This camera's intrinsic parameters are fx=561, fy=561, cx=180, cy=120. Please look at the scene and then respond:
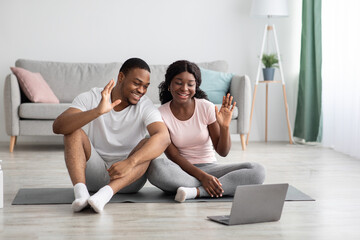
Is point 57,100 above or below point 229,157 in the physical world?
above

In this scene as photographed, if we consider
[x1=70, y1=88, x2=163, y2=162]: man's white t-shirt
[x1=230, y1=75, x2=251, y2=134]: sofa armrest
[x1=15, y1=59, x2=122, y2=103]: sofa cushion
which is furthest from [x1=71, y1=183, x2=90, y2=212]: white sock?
[x1=15, y1=59, x2=122, y2=103]: sofa cushion

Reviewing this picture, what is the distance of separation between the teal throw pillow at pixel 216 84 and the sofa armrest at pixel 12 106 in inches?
65.0

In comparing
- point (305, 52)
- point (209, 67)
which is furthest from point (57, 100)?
point (305, 52)

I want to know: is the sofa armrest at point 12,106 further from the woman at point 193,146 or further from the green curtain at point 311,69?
the green curtain at point 311,69

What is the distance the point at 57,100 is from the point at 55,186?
6.62 ft

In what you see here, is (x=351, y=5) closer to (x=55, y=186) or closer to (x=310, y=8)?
(x=310, y=8)

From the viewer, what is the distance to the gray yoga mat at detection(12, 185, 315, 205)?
2701mm

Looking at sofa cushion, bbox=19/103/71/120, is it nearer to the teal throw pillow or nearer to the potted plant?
the teal throw pillow

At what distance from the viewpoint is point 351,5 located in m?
4.66

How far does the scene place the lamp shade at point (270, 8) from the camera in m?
5.46

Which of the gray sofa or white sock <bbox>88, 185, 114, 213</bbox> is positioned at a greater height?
the gray sofa

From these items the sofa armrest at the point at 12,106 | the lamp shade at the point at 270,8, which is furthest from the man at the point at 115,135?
the lamp shade at the point at 270,8

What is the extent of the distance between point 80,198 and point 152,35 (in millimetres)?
3634

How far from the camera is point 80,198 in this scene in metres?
2.41
